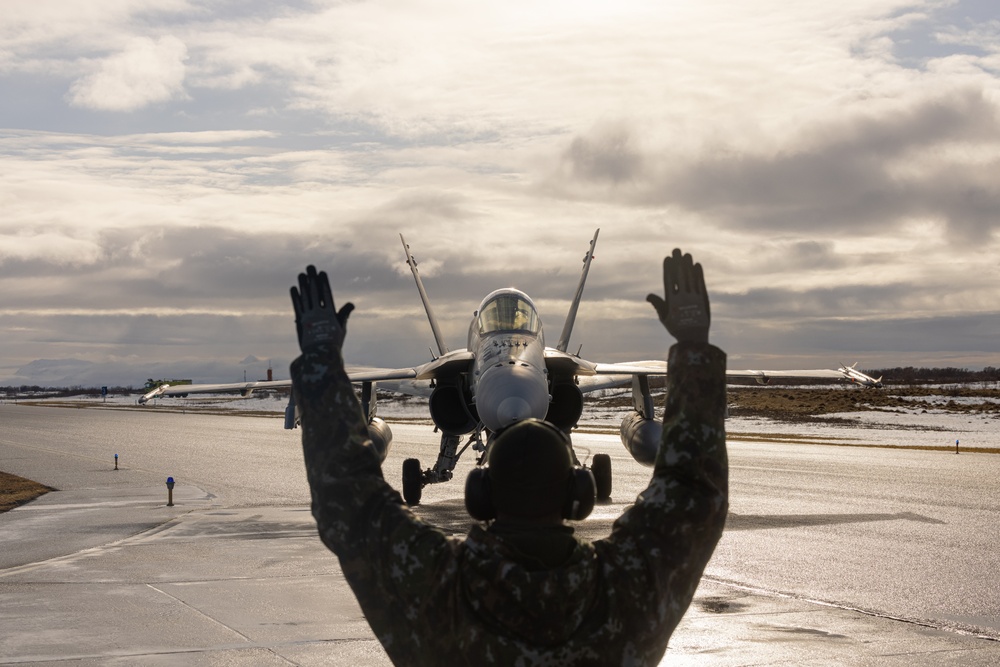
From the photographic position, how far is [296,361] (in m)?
3.04

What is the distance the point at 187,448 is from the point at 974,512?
3004cm

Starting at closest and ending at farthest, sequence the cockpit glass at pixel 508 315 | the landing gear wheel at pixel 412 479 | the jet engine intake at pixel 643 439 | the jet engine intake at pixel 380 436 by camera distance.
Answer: the cockpit glass at pixel 508 315
the jet engine intake at pixel 643 439
the jet engine intake at pixel 380 436
the landing gear wheel at pixel 412 479

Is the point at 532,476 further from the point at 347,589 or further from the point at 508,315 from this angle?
the point at 508,315

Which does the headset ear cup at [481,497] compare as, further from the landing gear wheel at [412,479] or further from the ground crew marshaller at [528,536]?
the landing gear wheel at [412,479]

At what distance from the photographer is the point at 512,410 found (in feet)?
44.9

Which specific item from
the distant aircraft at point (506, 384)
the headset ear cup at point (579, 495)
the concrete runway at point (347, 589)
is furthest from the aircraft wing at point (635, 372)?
the headset ear cup at point (579, 495)

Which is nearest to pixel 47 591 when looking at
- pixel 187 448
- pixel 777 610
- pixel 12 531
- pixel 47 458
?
pixel 12 531

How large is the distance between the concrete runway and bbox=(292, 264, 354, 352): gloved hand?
241 inches

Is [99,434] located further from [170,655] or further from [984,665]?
[984,665]

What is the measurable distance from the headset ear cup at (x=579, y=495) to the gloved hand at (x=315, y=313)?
80 centimetres

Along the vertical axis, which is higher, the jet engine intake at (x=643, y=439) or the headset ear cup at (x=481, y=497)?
the headset ear cup at (x=481, y=497)

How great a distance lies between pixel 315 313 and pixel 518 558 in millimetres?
938

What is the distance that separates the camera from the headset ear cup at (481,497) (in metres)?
2.94

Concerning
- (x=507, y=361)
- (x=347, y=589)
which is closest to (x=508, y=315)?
(x=507, y=361)
